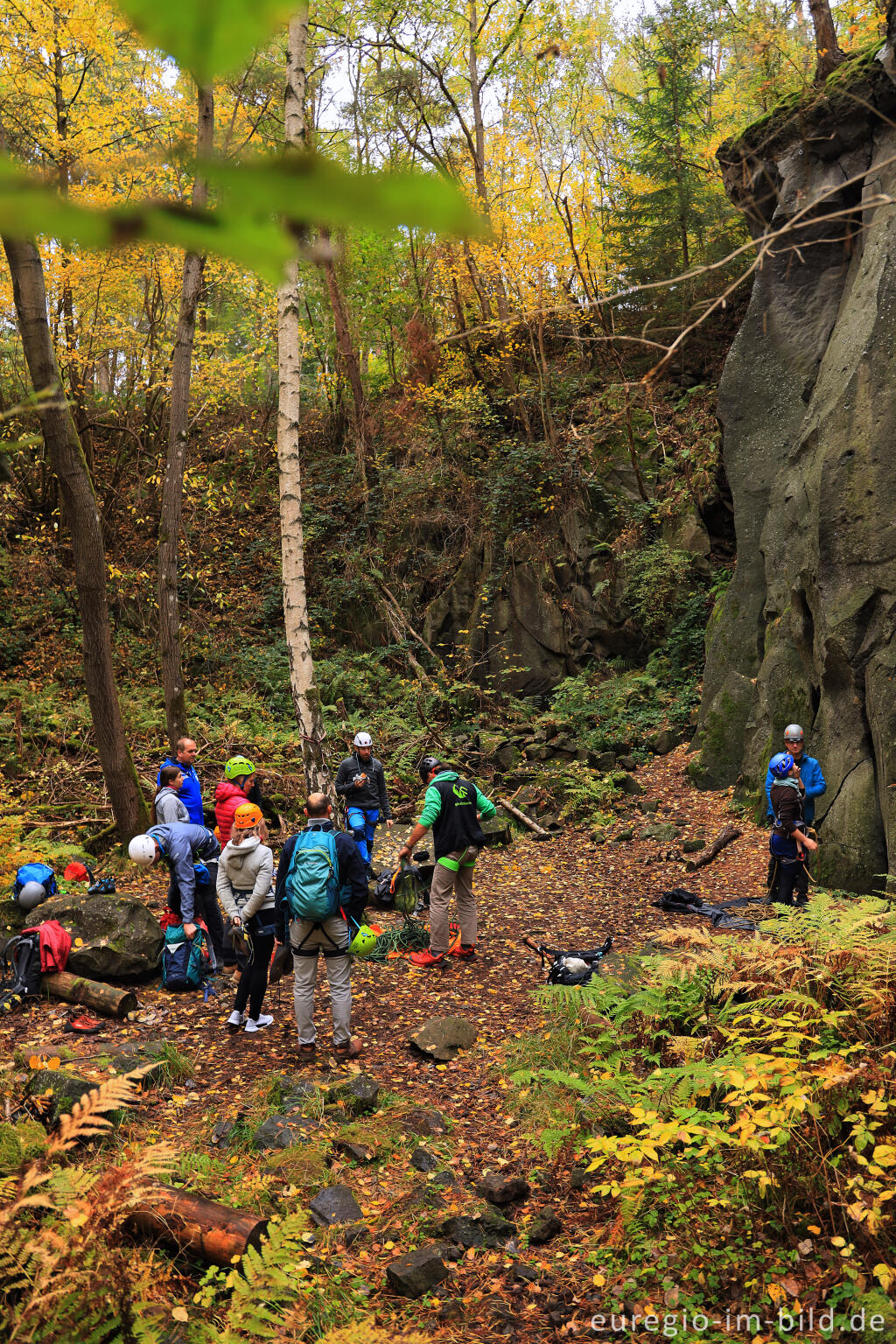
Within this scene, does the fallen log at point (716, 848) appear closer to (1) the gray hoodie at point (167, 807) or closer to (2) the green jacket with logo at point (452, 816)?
(2) the green jacket with logo at point (452, 816)

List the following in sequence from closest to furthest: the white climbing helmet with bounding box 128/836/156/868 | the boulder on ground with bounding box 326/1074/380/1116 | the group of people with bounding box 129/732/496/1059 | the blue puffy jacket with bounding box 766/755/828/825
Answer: the boulder on ground with bounding box 326/1074/380/1116 → the group of people with bounding box 129/732/496/1059 → the white climbing helmet with bounding box 128/836/156/868 → the blue puffy jacket with bounding box 766/755/828/825

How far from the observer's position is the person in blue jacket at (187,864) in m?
6.67

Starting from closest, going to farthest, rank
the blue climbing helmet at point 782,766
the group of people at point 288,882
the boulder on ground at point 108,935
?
the group of people at point 288,882
the boulder on ground at point 108,935
the blue climbing helmet at point 782,766

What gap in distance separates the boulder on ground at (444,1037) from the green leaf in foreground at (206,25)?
612cm

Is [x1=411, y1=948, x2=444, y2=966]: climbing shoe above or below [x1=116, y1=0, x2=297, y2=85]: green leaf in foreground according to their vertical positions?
below

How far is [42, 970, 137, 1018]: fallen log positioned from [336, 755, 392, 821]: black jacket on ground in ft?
11.6

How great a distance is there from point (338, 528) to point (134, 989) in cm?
1605

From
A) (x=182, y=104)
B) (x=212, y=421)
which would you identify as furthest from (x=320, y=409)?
(x=182, y=104)

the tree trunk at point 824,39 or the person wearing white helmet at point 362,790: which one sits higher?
the tree trunk at point 824,39

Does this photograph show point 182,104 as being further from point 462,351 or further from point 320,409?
point 320,409

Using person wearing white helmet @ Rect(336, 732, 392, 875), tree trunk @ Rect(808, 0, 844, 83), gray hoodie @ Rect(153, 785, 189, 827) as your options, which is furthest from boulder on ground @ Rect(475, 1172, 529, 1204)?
tree trunk @ Rect(808, 0, 844, 83)

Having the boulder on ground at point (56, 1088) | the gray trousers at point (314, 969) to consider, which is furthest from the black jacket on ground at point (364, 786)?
the boulder on ground at point (56, 1088)

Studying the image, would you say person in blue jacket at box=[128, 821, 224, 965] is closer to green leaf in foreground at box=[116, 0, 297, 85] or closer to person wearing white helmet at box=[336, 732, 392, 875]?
person wearing white helmet at box=[336, 732, 392, 875]

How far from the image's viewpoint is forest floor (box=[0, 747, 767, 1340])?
3633 mm
